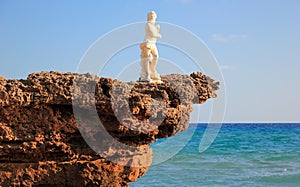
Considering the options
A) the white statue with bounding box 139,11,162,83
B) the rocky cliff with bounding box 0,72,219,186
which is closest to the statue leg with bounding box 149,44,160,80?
the white statue with bounding box 139,11,162,83

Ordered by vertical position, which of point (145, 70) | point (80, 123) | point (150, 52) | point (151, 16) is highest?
point (151, 16)

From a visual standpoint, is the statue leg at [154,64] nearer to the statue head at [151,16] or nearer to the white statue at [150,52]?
the white statue at [150,52]

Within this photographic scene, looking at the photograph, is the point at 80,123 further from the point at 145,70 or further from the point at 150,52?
the point at 150,52

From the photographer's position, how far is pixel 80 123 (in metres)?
6.17

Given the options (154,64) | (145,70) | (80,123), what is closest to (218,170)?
(154,64)

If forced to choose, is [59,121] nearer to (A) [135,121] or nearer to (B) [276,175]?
(A) [135,121]

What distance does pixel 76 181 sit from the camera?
21.2 ft

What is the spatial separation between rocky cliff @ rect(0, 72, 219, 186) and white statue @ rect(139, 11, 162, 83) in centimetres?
40

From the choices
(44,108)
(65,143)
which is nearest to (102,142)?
(65,143)

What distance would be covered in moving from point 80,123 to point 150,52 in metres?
1.69

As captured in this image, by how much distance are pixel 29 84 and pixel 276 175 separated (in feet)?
45.8

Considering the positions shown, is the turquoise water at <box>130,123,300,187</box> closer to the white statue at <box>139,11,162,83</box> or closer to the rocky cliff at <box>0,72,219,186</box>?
the white statue at <box>139,11,162,83</box>

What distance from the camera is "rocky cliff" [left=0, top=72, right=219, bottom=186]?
5941 millimetres

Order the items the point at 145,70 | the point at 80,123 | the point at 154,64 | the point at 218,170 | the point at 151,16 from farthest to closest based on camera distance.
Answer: the point at 218,170, the point at 151,16, the point at 154,64, the point at 145,70, the point at 80,123
